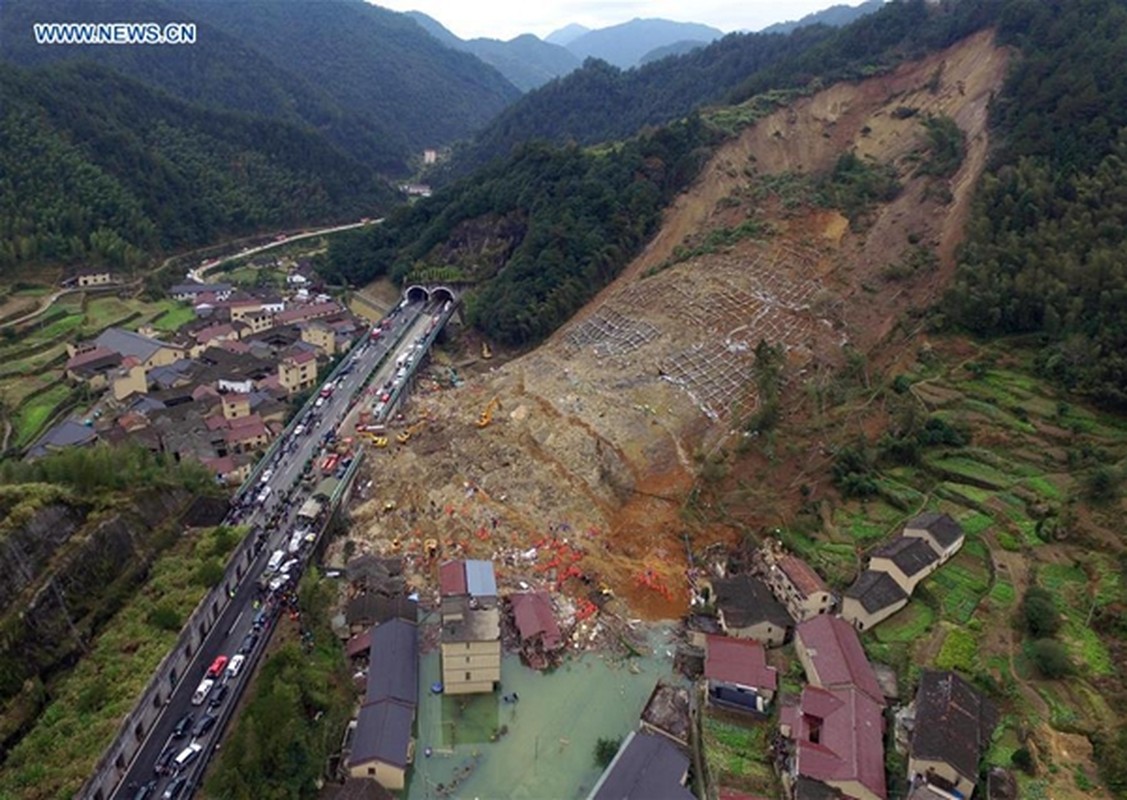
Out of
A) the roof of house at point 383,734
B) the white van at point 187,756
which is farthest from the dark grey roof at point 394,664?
the white van at point 187,756

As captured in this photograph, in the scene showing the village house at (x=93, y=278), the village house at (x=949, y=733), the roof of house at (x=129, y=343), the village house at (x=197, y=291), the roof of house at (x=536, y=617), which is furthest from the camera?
the village house at (x=197, y=291)

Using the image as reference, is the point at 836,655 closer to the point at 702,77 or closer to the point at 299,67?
the point at 702,77

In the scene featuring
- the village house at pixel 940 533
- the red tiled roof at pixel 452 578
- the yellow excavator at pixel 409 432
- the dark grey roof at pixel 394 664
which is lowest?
the yellow excavator at pixel 409 432

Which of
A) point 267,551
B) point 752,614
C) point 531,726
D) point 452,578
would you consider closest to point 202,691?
point 267,551

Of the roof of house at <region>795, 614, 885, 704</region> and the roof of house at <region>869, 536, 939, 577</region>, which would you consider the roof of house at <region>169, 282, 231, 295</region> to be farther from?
the roof of house at <region>869, 536, 939, 577</region>

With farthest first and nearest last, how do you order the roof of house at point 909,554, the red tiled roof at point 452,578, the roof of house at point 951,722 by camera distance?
the red tiled roof at point 452,578
the roof of house at point 909,554
the roof of house at point 951,722

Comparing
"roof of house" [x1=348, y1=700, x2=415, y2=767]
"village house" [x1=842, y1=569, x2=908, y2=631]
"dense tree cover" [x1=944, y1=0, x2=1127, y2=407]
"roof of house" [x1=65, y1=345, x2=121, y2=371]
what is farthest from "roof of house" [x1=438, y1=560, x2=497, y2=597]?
"roof of house" [x1=65, y1=345, x2=121, y2=371]

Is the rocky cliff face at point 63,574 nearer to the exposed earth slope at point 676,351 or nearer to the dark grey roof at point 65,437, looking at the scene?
the exposed earth slope at point 676,351
